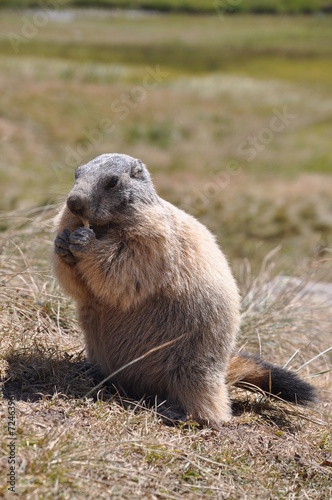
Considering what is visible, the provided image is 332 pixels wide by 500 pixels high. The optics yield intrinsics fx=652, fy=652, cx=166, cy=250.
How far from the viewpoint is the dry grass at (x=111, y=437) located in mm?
3979

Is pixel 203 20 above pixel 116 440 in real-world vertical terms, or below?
above

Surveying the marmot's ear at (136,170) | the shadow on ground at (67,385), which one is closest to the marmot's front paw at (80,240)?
the marmot's ear at (136,170)

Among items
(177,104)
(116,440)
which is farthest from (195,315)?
(177,104)

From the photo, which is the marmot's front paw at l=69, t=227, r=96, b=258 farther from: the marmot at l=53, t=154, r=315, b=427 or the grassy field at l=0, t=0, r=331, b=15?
the grassy field at l=0, t=0, r=331, b=15

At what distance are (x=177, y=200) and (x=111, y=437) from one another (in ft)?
49.1

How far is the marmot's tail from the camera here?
18.5 feet

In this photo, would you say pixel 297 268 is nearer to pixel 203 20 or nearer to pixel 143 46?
pixel 143 46

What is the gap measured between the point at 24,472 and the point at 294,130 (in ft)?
105

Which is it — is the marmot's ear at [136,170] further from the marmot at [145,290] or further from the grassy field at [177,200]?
the grassy field at [177,200]

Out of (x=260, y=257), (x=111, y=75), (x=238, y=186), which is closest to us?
(x=260, y=257)

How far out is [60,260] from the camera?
525cm

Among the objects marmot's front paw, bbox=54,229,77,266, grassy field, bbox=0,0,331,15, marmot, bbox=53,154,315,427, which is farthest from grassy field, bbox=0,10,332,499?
grassy field, bbox=0,0,331,15

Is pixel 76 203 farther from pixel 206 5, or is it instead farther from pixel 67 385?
pixel 206 5

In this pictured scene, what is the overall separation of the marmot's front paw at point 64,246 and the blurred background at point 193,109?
3.47 m
